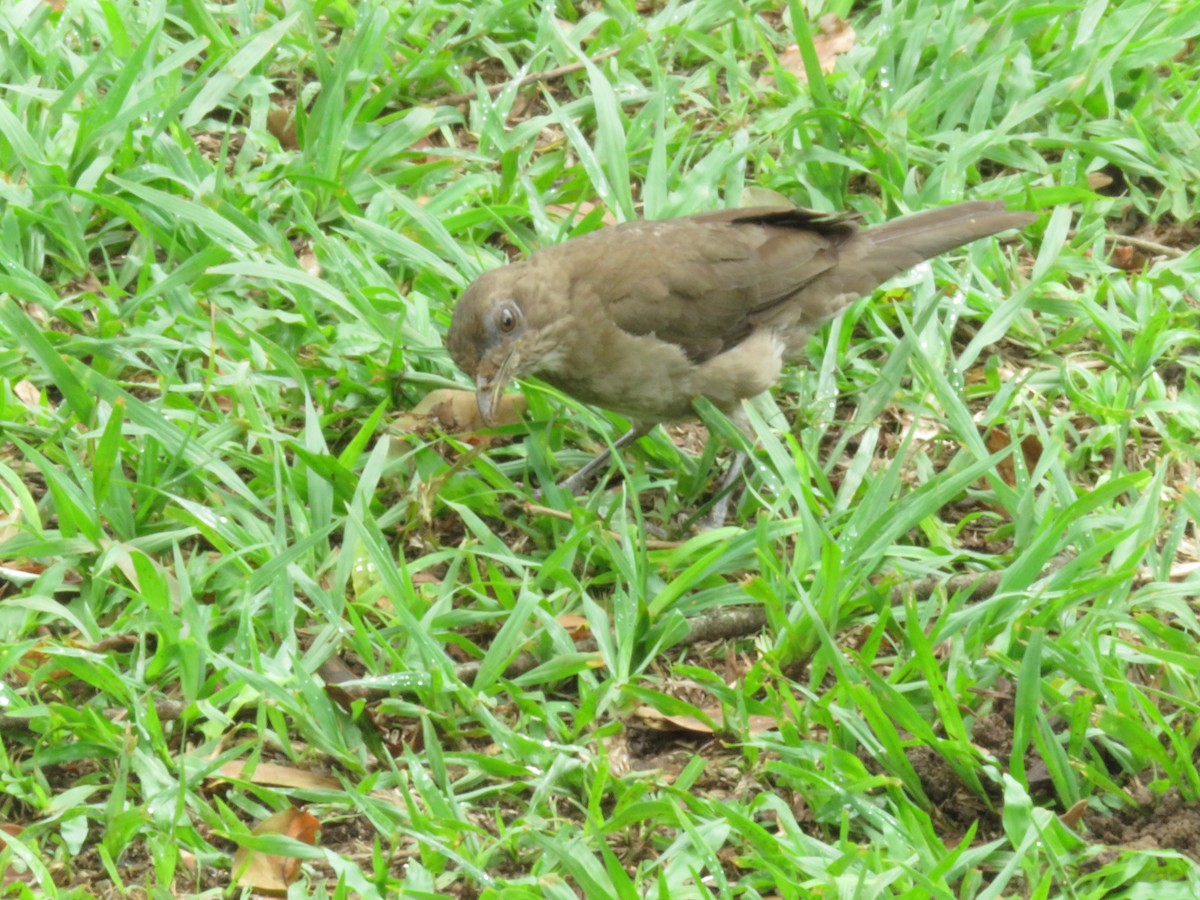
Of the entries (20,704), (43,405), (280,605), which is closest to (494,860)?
(280,605)

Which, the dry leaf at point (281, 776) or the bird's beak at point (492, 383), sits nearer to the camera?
the dry leaf at point (281, 776)

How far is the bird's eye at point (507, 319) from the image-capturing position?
16.9 feet

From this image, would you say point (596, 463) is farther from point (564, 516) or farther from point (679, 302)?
point (679, 302)

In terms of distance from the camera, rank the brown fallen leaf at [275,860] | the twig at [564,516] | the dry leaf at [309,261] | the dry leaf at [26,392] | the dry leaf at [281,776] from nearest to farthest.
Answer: the brown fallen leaf at [275,860]
the dry leaf at [281,776]
the twig at [564,516]
the dry leaf at [26,392]
the dry leaf at [309,261]

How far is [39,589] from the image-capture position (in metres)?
4.51

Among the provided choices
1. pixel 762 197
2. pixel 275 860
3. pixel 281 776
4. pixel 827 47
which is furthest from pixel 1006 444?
pixel 275 860

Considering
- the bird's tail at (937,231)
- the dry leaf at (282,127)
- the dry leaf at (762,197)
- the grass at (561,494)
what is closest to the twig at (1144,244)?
the grass at (561,494)

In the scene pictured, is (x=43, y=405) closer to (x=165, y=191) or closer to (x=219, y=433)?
(x=219, y=433)

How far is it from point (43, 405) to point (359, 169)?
5.48ft

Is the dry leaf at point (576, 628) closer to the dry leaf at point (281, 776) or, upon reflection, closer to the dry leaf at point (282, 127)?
the dry leaf at point (281, 776)

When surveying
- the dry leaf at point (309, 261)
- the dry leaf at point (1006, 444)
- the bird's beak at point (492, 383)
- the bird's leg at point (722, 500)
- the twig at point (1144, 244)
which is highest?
the dry leaf at point (309, 261)

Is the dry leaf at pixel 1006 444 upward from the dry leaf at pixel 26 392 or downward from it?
downward

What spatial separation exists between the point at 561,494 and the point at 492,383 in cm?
43

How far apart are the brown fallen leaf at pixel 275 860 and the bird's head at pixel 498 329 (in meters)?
1.59
